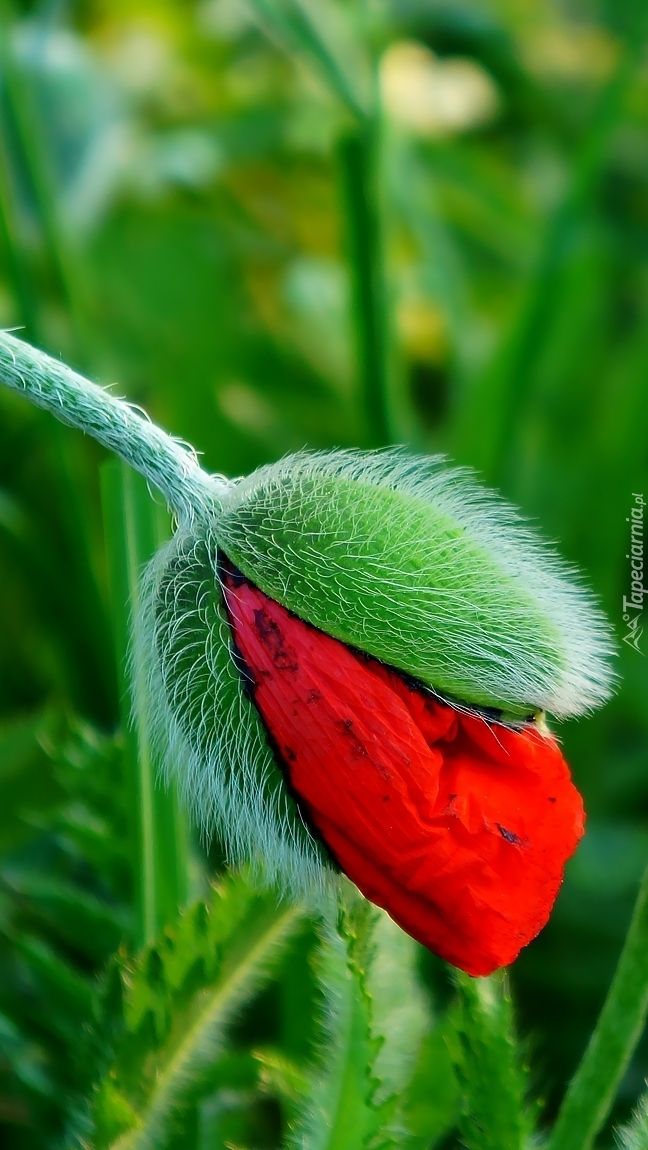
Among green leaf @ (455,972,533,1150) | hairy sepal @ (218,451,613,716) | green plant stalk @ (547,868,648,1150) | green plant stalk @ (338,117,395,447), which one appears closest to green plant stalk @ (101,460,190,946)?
hairy sepal @ (218,451,613,716)

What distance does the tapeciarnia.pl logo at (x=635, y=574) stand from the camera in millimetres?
2051

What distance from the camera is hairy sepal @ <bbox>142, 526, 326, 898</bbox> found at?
98 centimetres

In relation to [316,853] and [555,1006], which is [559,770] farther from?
[555,1006]

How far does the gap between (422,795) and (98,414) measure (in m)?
0.40

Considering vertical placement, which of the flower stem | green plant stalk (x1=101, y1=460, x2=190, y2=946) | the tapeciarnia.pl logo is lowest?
the tapeciarnia.pl logo

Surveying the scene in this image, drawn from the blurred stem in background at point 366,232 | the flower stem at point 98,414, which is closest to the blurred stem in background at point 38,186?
the blurred stem in background at point 366,232

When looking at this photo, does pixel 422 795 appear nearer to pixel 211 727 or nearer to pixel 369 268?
pixel 211 727

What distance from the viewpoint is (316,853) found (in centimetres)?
97

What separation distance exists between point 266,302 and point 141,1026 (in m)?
1.97

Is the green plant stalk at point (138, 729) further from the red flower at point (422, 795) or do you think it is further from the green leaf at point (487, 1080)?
the green leaf at point (487, 1080)

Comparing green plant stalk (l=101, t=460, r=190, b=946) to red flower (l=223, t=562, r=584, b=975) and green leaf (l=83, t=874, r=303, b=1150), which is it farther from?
red flower (l=223, t=562, r=584, b=975)

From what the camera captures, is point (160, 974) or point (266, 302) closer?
point (160, 974)

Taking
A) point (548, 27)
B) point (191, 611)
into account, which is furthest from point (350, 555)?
point (548, 27)

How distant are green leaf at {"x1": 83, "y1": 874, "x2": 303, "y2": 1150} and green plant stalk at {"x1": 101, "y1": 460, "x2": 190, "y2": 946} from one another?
7cm
